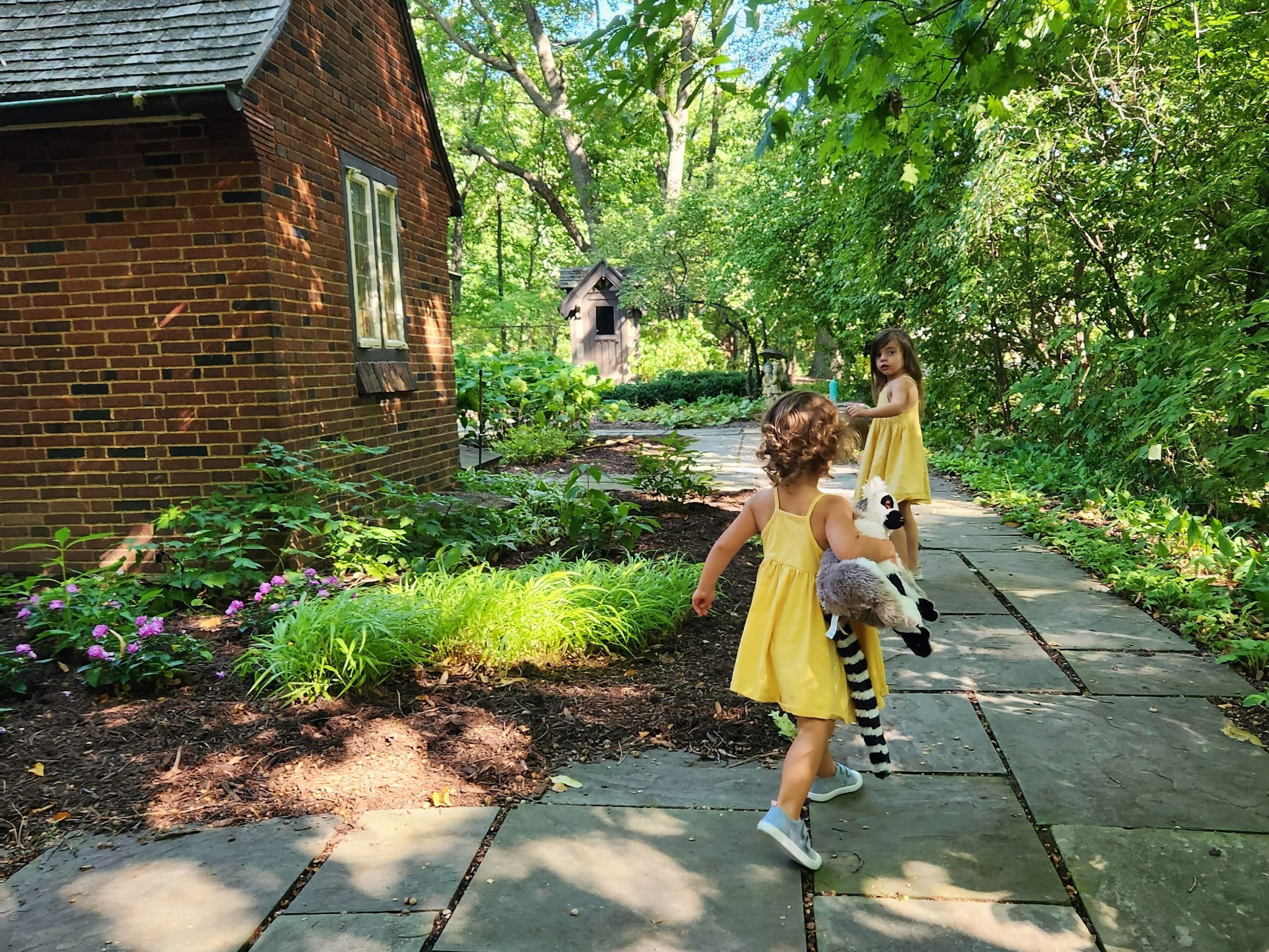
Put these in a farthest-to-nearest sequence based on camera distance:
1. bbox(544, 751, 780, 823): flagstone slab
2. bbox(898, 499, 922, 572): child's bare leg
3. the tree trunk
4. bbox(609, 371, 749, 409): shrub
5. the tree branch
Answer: the tree branch
bbox(609, 371, 749, 409): shrub
the tree trunk
bbox(898, 499, 922, 572): child's bare leg
bbox(544, 751, 780, 823): flagstone slab

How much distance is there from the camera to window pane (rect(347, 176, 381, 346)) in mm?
6746

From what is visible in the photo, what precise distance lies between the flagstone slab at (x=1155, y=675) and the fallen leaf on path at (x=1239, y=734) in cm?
31

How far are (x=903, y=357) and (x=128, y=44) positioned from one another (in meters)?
5.00

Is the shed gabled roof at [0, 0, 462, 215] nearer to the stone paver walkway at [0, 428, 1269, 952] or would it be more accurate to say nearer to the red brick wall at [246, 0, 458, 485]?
the red brick wall at [246, 0, 458, 485]

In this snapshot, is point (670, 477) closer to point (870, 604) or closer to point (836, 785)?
point (836, 785)

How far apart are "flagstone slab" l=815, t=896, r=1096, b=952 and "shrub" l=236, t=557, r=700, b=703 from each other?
193 cm

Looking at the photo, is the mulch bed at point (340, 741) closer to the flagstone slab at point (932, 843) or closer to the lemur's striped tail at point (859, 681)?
the flagstone slab at point (932, 843)

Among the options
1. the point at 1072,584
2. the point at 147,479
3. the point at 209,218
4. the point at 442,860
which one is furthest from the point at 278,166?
the point at 1072,584

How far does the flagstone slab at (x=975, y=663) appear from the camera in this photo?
3795mm

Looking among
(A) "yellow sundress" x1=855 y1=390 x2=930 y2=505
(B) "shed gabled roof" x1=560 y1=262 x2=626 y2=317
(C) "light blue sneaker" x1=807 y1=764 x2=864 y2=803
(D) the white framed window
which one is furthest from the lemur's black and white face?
(B) "shed gabled roof" x1=560 y1=262 x2=626 y2=317

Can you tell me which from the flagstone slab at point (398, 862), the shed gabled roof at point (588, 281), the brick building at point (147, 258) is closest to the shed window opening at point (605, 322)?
the shed gabled roof at point (588, 281)

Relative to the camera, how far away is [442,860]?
2.51m

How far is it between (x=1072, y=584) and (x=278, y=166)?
219 inches

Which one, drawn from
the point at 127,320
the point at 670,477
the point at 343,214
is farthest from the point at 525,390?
the point at 127,320
